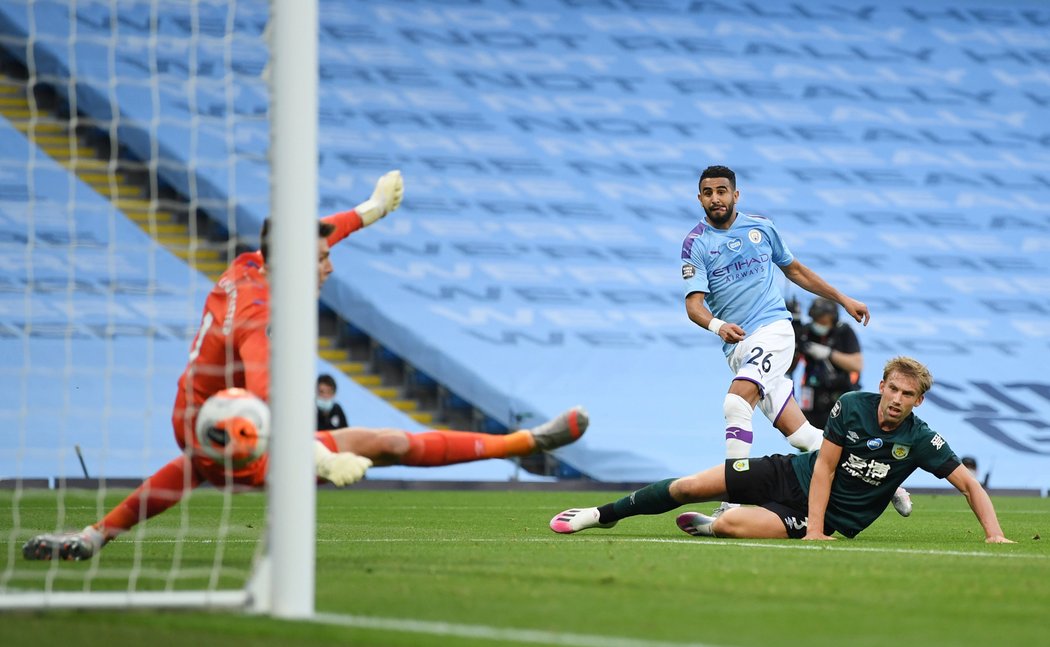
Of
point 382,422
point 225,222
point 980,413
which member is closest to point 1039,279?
point 980,413

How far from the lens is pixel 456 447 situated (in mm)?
6051

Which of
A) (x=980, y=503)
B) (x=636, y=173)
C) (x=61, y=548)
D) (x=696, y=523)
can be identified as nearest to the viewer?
(x=61, y=548)

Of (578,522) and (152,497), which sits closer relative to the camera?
(152,497)

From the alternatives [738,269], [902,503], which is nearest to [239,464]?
[738,269]

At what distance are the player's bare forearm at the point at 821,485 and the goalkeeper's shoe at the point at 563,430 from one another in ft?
6.86

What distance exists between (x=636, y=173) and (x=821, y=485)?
14.9m

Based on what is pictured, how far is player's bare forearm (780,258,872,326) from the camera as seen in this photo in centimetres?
865

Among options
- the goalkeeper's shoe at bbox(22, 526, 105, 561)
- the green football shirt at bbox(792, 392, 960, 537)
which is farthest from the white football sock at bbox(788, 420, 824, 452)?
the goalkeeper's shoe at bbox(22, 526, 105, 561)

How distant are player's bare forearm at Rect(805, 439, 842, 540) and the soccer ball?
311 cm

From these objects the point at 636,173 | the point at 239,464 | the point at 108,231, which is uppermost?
the point at 636,173

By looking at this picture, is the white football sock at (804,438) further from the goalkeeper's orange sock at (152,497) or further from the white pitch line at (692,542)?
the goalkeeper's orange sock at (152,497)

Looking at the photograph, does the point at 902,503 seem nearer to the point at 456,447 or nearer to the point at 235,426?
the point at 456,447

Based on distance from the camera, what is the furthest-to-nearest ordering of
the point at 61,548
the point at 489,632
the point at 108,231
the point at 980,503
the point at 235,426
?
the point at 108,231 → the point at 980,503 → the point at 61,548 → the point at 235,426 → the point at 489,632

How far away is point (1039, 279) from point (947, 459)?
51.6 feet
